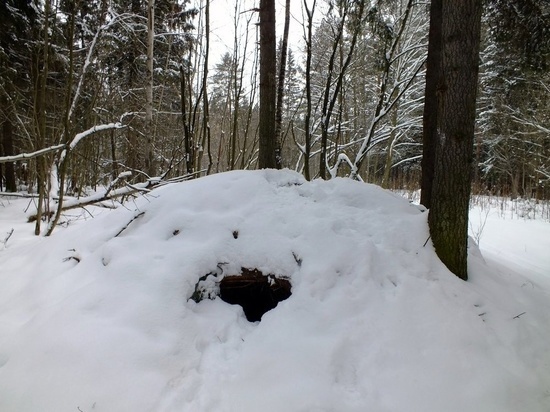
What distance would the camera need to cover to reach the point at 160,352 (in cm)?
169

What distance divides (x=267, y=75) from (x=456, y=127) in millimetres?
3158

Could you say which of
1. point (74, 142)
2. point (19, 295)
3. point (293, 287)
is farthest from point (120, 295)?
point (74, 142)

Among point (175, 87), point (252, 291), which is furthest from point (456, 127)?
point (175, 87)

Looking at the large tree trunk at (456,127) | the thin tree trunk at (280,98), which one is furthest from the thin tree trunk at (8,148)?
the large tree trunk at (456,127)

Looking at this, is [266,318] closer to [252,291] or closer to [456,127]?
[252,291]

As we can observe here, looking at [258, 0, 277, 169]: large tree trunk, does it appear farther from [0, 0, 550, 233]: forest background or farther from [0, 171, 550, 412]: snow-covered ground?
[0, 171, 550, 412]: snow-covered ground

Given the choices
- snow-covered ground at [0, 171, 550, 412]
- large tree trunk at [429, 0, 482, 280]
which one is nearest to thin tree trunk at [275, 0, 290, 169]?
snow-covered ground at [0, 171, 550, 412]

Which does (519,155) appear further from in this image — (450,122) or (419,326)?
(419,326)

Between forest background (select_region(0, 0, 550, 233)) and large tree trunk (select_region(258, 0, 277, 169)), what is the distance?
0.84 m

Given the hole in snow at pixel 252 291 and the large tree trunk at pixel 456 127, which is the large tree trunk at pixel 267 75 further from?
the hole in snow at pixel 252 291

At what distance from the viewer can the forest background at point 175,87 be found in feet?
14.4

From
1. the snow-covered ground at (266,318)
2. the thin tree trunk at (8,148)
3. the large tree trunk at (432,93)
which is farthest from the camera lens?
the thin tree trunk at (8,148)

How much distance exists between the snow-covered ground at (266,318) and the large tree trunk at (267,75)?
82.3 inches

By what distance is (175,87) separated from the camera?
1137 cm
